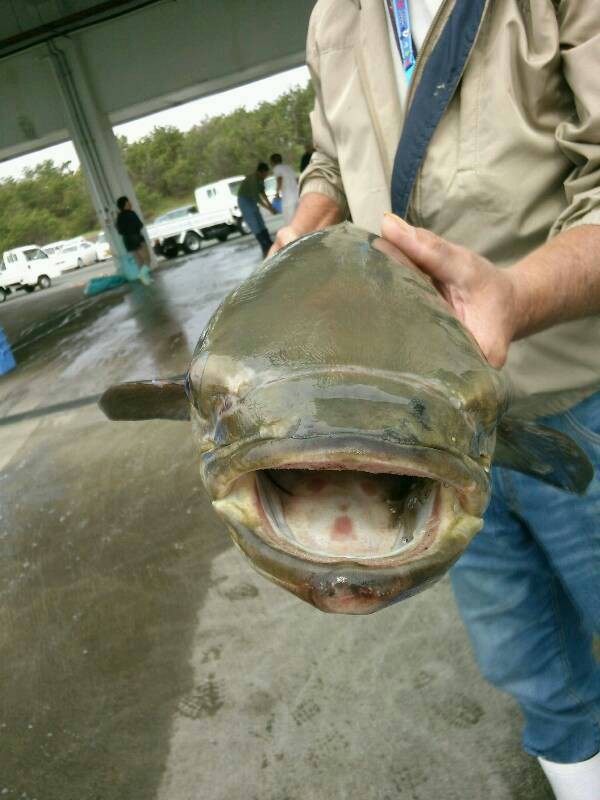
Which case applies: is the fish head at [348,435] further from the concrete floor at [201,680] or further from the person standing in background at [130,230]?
the person standing in background at [130,230]

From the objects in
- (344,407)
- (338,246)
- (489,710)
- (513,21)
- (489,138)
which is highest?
(513,21)

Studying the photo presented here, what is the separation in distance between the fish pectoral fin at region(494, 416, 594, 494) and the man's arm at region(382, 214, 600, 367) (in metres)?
0.22

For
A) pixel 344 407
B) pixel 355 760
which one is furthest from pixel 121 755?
pixel 344 407

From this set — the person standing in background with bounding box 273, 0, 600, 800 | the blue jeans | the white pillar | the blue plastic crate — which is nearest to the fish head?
the person standing in background with bounding box 273, 0, 600, 800

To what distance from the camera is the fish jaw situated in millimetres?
824

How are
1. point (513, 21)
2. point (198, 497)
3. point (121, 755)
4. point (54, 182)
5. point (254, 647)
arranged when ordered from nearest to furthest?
point (513, 21) < point (121, 755) < point (254, 647) < point (198, 497) < point (54, 182)

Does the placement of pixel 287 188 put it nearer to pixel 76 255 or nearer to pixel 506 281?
pixel 506 281

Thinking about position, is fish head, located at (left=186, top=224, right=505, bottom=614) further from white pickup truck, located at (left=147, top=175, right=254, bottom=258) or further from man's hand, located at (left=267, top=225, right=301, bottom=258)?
white pickup truck, located at (left=147, top=175, right=254, bottom=258)

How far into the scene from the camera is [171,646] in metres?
2.69

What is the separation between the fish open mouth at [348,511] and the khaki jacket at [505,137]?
609 millimetres

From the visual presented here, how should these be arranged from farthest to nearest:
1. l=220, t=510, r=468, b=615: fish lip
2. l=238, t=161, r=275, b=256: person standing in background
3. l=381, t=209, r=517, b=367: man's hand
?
l=238, t=161, r=275, b=256: person standing in background < l=381, t=209, r=517, b=367: man's hand < l=220, t=510, r=468, b=615: fish lip

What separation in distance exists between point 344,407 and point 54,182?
47.9 meters

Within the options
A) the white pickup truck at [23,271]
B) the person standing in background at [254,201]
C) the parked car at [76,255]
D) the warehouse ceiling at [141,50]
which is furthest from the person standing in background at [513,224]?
the parked car at [76,255]

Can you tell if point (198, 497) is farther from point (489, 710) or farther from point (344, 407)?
point (344, 407)
